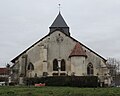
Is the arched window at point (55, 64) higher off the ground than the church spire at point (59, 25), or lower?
lower

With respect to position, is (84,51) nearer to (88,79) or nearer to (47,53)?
(47,53)

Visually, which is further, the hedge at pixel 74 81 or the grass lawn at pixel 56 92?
the hedge at pixel 74 81

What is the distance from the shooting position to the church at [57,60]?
5541 cm

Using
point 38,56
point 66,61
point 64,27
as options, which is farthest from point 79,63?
point 64,27

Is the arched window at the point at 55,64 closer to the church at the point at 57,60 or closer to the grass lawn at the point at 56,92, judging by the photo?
the church at the point at 57,60

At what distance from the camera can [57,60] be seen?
5675 centimetres

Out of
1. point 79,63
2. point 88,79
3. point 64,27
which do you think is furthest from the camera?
point 64,27

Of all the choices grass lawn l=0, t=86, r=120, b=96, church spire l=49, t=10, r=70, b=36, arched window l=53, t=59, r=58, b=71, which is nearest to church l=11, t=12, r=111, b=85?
arched window l=53, t=59, r=58, b=71

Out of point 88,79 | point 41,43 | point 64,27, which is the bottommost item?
point 88,79

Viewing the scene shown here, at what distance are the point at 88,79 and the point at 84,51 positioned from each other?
12301mm

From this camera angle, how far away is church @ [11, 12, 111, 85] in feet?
182

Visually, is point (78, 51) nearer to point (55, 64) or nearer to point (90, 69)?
point (90, 69)

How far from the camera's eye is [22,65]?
56.4 metres

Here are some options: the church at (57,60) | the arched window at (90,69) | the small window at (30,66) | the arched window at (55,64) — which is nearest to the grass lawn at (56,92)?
the church at (57,60)
